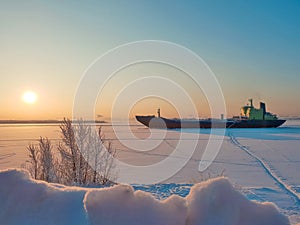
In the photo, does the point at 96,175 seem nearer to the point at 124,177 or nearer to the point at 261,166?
the point at 124,177

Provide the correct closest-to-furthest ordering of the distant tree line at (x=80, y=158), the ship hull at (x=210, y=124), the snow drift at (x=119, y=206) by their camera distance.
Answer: the snow drift at (x=119, y=206) < the distant tree line at (x=80, y=158) < the ship hull at (x=210, y=124)

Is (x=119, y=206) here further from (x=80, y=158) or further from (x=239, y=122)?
(x=239, y=122)

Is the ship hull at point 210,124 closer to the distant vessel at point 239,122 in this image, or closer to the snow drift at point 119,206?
the distant vessel at point 239,122

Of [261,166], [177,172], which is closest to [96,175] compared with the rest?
[177,172]

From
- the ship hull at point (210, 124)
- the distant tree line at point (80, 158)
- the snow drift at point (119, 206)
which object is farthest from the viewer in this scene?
the ship hull at point (210, 124)

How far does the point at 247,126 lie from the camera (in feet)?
220

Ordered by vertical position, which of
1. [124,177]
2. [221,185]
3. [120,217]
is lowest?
[124,177]

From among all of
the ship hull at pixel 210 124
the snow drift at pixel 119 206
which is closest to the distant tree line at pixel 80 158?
the snow drift at pixel 119 206

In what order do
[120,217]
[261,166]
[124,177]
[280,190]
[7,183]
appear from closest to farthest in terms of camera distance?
1. [120,217]
2. [7,183]
3. [280,190]
4. [124,177]
5. [261,166]

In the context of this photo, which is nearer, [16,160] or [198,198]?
[198,198]

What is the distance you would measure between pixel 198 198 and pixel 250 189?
9.54 meters

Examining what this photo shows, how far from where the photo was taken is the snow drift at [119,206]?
1137 millimetres

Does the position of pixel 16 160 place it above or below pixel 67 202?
below

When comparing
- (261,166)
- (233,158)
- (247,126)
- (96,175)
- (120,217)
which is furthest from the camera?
(247,126)
